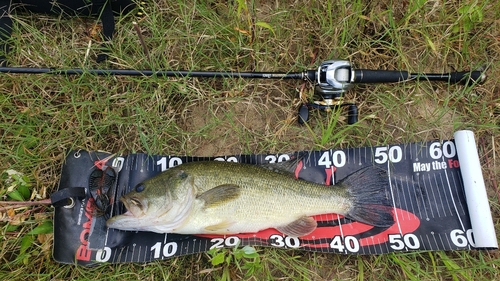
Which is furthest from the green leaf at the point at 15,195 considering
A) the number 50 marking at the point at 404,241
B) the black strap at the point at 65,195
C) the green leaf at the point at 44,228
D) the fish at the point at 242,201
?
the number 50 marking at the point at 404,241

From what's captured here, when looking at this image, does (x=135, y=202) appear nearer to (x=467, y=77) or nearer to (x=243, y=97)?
(x=243, y=97)

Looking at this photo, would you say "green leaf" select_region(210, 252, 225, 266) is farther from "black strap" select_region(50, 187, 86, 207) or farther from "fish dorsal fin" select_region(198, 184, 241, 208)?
"black strap" select_region(50, 187, 86, 207)

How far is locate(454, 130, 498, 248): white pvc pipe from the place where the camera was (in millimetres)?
2824

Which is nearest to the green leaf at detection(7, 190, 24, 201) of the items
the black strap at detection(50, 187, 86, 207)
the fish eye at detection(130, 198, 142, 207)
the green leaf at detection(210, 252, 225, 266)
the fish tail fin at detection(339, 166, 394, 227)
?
the black strap at detection(50, 187, 86, 207)

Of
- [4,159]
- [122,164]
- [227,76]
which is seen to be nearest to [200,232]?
[122,164]

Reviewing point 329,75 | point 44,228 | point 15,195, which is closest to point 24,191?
point 15,195

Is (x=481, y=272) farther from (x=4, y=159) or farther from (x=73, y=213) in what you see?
(x=4, y=159)

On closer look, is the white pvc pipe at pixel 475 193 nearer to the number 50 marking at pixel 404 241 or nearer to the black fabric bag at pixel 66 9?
the number 50 marking at pixel 404 241

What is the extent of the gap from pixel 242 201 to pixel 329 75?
1222mm

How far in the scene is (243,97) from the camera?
338 cm

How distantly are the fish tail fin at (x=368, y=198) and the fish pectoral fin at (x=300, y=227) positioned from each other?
317 millimetres

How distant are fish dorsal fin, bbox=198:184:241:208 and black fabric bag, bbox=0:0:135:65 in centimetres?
166

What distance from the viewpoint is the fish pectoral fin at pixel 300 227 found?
2885 millimetres

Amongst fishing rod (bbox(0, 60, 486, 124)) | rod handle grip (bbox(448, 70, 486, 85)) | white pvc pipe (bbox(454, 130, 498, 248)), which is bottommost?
white pvc pipe (bbox(454, 130, 498, 248))
